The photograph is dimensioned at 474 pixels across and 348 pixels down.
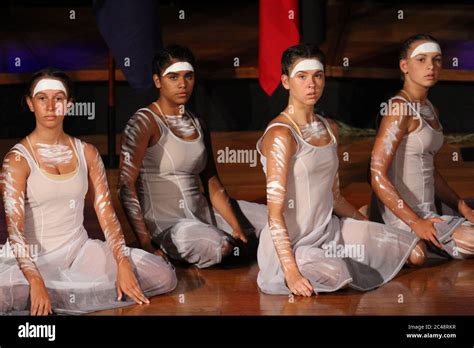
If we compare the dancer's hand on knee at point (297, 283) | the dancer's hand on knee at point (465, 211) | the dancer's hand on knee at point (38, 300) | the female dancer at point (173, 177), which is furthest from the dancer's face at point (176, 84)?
the dancer's hand on knee at point (465, 211)

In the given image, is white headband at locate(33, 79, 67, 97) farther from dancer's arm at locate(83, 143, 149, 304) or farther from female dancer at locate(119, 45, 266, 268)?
female dancer at locate(119, 45, 266, 268)

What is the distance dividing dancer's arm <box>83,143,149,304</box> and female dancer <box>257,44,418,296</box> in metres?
0.45

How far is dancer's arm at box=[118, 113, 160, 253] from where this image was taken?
4680 mm

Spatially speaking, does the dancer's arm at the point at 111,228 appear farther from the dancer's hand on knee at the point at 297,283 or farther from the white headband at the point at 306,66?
the white headband at the point at 306,66

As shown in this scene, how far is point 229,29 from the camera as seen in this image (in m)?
6.72

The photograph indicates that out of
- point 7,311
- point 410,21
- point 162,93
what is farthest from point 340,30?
point 7,311

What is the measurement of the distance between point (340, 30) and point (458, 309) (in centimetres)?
266

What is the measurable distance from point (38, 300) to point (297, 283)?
0.83 metres

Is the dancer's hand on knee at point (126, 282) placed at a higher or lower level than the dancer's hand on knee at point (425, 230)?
lower

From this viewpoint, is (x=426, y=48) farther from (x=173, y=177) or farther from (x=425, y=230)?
(x=173, y=177)

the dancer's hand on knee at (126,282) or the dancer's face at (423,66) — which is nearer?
the dancer's hand on knee at (126,282)

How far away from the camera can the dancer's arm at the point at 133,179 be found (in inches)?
184

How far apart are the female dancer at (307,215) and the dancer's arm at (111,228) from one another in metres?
0.45
